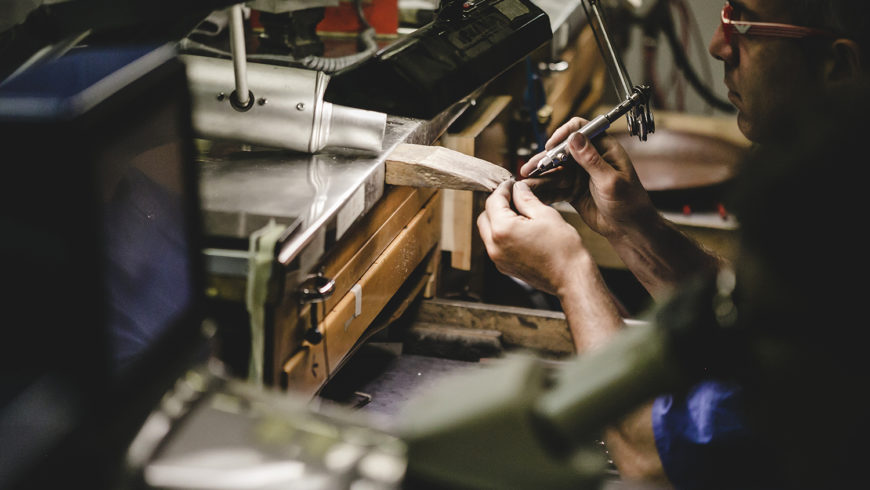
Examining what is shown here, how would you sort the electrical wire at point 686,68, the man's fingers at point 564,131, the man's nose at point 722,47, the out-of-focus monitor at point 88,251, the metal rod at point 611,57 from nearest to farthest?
the out-of-focus monitor at point 88,251 < the metal rod at point 611,57 < the man's nose at point 722,47 < the man's fingers at point 564,131 < the electrical wire at point 686,68

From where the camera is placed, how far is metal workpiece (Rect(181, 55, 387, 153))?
1.60 metres

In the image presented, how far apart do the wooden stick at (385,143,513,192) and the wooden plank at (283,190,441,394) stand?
0.22 m

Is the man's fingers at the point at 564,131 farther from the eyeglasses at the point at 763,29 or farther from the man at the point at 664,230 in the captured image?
the eyeglasses at the point at 763,29

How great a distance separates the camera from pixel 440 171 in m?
1.62

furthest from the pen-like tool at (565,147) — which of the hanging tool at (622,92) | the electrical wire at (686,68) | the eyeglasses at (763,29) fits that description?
the electrical wire at (686,68)

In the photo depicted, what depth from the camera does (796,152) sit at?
46cm

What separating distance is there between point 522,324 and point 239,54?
0.99 metres

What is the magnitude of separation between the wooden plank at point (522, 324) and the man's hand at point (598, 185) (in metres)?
0.28

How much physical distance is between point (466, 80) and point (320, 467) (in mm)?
784

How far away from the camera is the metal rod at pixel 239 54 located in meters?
1.46

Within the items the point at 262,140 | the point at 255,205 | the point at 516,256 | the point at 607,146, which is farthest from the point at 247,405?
the point at 607,146

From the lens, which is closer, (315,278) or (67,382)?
(67,382)

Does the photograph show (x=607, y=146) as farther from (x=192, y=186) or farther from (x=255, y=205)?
Answer: (x=192, y=186)

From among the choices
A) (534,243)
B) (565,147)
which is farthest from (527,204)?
(565,147)
